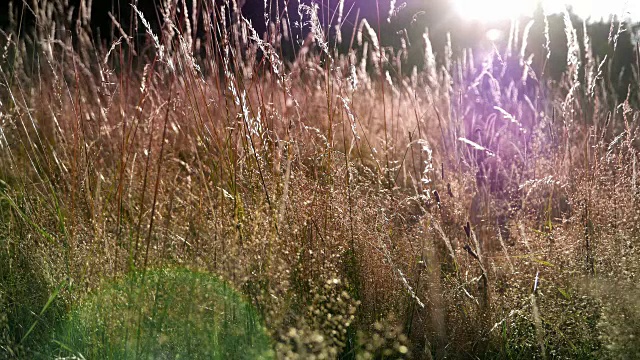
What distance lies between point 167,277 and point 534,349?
919 mm

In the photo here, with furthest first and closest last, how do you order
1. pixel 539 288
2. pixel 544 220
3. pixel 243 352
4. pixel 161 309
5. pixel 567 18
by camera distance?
pixel 544 220 < pixel 567 18 < pixel 539 288 < pixel 161 309 < pixel 243 352

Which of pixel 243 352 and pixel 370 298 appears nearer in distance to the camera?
pixel 243 352

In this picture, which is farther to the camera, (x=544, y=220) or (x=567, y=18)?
(x=544, y=220)

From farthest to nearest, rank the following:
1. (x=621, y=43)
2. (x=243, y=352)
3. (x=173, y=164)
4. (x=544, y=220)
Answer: (x=621, y=43) → (x=173, y=164) → (x=544, y=220) → (x=243, y=352)

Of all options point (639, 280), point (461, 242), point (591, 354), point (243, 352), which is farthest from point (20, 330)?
point (639, 280)

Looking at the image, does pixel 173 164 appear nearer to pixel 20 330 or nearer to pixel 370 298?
pixel 20 330

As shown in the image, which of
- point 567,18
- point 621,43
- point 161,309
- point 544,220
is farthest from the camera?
point 621,43

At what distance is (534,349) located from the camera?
59.9 inches

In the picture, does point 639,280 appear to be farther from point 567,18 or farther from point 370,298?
point 567,18

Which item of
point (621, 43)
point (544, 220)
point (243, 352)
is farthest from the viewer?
point (621, 43)

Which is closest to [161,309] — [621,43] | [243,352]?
[243,352]

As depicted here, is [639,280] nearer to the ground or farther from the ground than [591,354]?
farther from the ground

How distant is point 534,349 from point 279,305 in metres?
0.63

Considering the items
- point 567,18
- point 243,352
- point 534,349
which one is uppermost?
point 567,18
